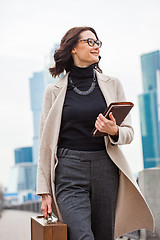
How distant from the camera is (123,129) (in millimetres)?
1734

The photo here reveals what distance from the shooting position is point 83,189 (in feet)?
5.68

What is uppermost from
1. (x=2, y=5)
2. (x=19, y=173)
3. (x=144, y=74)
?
(x=144, y=74)

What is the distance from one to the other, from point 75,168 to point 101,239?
37cm

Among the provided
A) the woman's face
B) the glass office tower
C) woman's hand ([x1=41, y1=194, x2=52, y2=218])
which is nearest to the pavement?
woman's hand ([x1=41, y1=194, x2=52, y2=218])

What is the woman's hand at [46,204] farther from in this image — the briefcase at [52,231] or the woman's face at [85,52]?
the woman's face at [85,52]

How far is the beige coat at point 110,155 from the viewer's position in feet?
5.88

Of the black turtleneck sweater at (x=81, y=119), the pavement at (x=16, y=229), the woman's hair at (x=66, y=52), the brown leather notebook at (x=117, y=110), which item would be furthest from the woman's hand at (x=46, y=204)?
the pavement at (x=16, y=229)

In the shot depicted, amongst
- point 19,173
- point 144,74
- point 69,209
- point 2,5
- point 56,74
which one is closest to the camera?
point 69,209

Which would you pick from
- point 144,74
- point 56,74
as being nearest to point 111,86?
point 56,74

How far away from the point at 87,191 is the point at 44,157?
0.86 feet

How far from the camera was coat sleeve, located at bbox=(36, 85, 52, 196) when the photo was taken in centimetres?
180

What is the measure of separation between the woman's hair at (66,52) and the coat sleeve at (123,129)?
0.87ft

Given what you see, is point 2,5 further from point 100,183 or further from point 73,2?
point 100,183

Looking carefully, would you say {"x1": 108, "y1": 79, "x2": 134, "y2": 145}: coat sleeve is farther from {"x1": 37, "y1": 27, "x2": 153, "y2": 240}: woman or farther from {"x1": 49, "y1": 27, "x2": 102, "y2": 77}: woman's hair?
{"x1": 49, "y1": 27, "x2": 102, "y2": 77}: woman's hair
